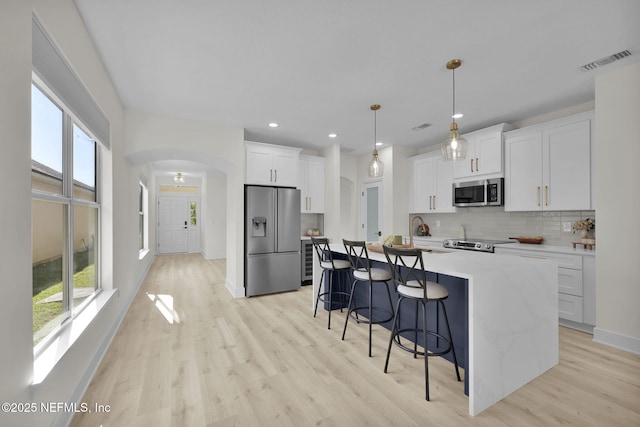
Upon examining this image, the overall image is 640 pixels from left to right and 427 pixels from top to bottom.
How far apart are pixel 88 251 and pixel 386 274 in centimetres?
286

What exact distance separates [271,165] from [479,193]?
3425 millimetres

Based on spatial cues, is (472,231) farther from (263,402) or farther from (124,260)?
(124,260)

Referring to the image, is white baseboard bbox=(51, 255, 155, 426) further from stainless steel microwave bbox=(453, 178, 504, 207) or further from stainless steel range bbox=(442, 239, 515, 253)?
stainless steel microwave bbox=(453, 178, 504, 207)

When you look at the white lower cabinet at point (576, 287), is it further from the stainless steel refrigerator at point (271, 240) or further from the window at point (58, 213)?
the window at point (58, 213)

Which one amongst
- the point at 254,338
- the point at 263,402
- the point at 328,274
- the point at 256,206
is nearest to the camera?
the point at 263,402

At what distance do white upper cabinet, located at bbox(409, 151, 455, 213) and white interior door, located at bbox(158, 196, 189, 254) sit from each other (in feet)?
25.1

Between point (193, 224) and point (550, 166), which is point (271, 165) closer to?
point (550, 166)

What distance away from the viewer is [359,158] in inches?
254

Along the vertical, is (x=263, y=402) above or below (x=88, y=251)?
below

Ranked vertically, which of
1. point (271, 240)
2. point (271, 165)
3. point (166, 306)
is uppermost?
point (271, 165)

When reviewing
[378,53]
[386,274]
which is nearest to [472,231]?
[386,274]

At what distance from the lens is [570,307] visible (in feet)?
10.5

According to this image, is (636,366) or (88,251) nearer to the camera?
Result: (636,366)

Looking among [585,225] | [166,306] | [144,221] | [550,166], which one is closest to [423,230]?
[550,166]
